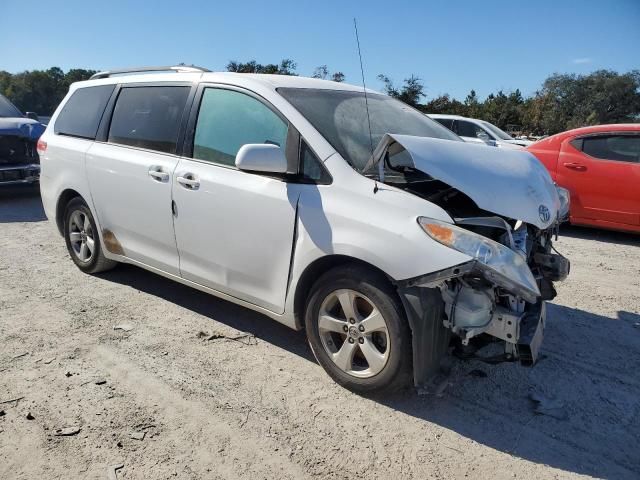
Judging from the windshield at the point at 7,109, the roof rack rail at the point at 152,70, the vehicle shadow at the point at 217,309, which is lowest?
the vehicle shadow at the point at 217,309

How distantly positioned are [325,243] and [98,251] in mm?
2747

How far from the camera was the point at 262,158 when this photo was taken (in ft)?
9.95

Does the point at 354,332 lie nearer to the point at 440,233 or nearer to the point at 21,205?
the point at 440,233

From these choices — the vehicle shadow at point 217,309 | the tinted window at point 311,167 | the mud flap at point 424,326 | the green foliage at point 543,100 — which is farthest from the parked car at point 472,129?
the green foliage at point 543,100

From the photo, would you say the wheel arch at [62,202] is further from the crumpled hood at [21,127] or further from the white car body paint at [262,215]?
the crumpled hood at [21,127]

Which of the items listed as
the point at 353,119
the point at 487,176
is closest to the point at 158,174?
the point at 353,119

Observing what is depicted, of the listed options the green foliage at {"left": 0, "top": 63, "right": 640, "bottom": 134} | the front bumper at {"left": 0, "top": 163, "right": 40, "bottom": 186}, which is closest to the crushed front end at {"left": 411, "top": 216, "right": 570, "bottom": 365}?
the front bumper at {"left": 0, "top": 163, "right": 40, "bottom": 186}

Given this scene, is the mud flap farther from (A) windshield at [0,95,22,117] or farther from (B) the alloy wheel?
(A) windshield at [0,95,22,117]

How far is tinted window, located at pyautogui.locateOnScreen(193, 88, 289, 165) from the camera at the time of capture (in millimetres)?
3350

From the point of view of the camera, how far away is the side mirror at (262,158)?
3.03 metres

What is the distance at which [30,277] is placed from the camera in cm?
501

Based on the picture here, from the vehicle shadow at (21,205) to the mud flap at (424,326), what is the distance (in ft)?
22.3

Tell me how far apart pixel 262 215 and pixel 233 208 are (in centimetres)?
25

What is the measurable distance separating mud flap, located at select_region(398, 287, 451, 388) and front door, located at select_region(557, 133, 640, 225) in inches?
205
